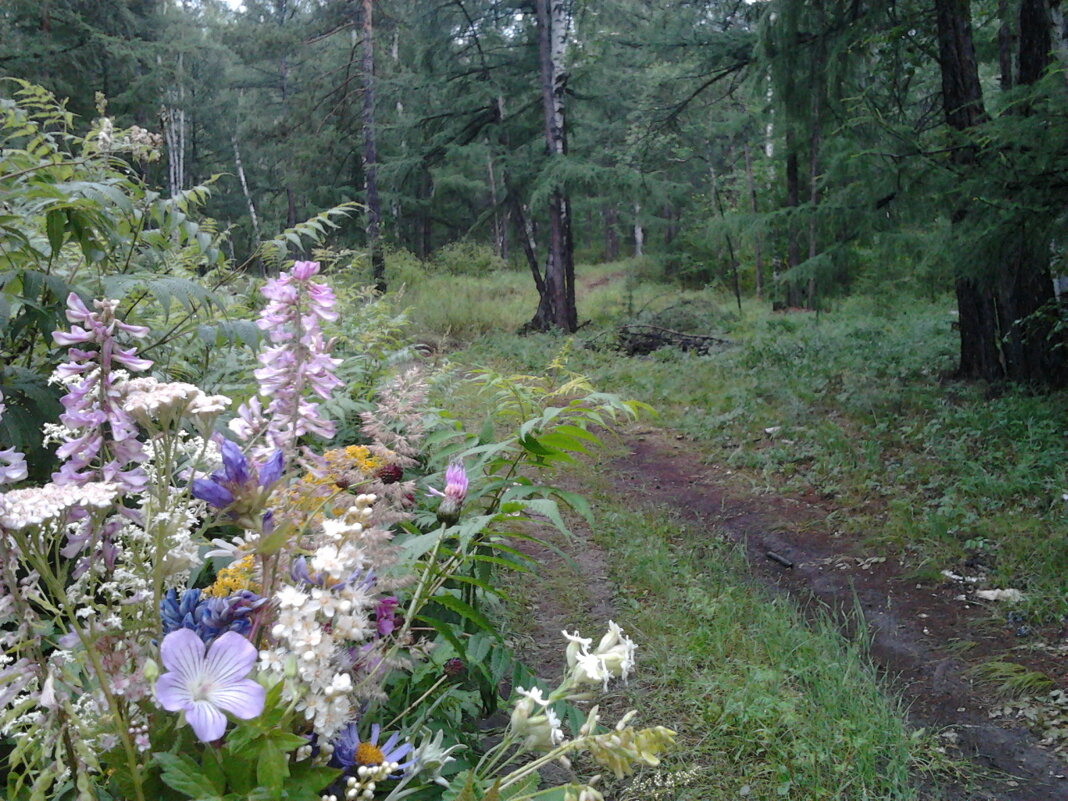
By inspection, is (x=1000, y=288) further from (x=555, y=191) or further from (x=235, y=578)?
(x=555, y=191)

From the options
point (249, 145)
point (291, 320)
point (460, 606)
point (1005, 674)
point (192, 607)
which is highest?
point (249, 145)

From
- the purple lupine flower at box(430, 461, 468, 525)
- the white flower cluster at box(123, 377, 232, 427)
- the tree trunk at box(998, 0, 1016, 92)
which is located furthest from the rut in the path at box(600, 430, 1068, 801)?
the tree trunk at box(998, 0, 1016, 92)

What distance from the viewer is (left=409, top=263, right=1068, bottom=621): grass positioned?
15.6ft

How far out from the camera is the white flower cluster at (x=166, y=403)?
80cm

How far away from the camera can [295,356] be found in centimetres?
92

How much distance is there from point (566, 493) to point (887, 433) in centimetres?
577

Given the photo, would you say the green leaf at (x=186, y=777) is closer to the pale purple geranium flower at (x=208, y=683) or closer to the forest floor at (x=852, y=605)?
the pale purple geranium flower at (x=208, y=683)

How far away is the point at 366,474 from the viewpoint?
119cm

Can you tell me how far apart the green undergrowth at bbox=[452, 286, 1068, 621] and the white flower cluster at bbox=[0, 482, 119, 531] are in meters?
4.51

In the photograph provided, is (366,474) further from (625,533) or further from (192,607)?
(625,533)

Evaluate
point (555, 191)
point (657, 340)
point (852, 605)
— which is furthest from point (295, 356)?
point (555, 191)

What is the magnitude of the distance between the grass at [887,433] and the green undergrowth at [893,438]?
1 cm

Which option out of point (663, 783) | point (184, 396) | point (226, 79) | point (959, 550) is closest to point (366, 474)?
point (184, 396)

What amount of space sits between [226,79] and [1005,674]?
41.9 m
